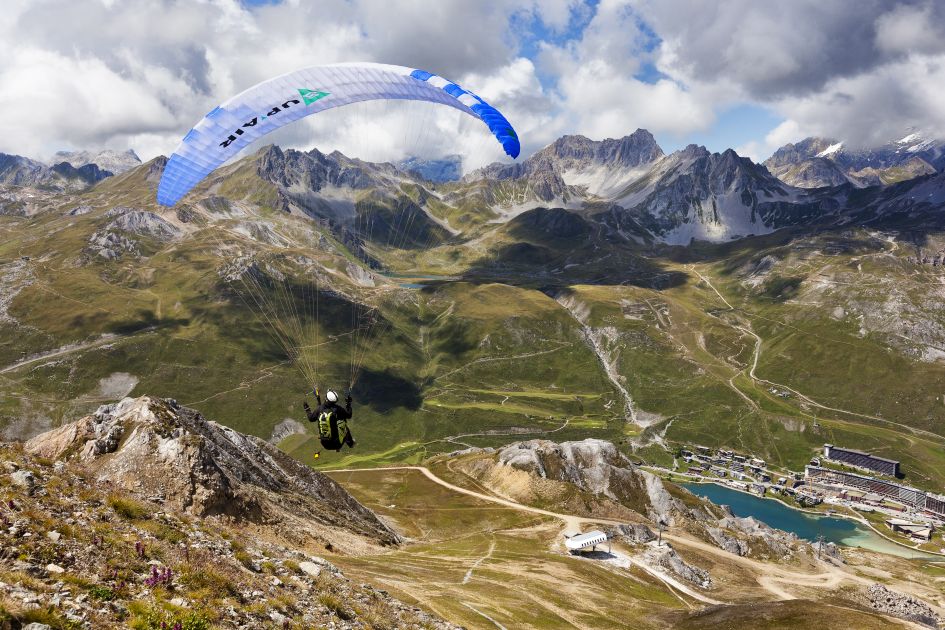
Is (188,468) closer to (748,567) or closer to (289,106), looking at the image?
(289,106)

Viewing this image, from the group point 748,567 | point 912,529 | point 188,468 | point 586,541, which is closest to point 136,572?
point 188,468

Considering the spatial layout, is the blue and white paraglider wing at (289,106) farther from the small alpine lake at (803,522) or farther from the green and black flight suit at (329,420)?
the small alpine lake at (803,522)

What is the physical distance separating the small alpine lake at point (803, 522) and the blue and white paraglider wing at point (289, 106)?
174 meters

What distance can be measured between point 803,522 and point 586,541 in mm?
145192

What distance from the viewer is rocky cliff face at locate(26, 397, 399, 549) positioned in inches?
1425

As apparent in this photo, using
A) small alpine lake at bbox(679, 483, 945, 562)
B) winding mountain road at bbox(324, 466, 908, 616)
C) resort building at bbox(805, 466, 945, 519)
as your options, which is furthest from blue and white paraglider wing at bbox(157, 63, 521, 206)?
resort building at bbox(805, 466, 945, 519)

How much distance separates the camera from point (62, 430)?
4303 centimetres

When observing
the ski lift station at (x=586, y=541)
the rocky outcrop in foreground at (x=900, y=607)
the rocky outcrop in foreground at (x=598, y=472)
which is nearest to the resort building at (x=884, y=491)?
the rocky outcrop in foreground at (x=598, y=472)

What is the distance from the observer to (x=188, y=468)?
37.0 meters

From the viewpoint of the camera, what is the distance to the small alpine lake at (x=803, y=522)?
152 metres

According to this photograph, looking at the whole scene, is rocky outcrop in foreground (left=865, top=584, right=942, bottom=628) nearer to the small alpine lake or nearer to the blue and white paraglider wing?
the blue and white paraglider wing

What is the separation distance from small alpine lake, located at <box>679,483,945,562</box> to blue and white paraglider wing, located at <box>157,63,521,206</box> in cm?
17413

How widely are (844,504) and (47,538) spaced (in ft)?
754

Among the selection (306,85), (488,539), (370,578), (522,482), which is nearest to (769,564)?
(522,482)
